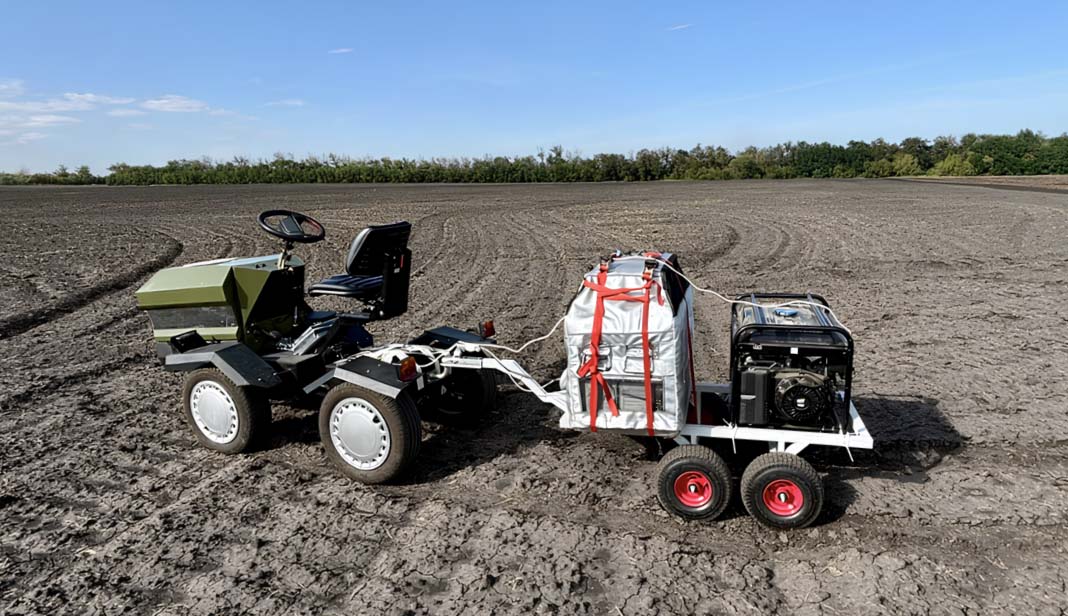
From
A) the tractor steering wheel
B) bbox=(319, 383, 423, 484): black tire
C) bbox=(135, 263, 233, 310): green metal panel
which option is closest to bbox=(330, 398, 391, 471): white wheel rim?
bbox=(319, 383, 423, 484): black tire

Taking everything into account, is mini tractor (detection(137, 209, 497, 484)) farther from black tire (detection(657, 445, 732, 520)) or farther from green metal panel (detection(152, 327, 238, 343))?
black tire (detection(657, 445, 732, 520))

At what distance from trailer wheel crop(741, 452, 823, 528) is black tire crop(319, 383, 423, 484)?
2.07 meters

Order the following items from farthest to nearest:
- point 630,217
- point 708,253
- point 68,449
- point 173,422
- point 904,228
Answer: point 630,217 → point 904,228 → point 708,253 → point 173,422 → point 68,449

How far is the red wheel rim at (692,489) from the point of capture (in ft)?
12.5

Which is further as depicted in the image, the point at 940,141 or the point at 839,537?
the point at 940,141

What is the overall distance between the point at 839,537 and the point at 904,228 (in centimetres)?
1687

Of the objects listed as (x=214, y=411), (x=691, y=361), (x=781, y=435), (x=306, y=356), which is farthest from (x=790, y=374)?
(x=214, y=411)

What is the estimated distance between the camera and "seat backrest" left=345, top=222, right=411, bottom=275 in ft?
15.4

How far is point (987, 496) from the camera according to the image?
401 centimetres

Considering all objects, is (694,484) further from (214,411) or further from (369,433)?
(214,411)

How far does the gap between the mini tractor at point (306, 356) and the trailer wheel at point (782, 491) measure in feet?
6.82

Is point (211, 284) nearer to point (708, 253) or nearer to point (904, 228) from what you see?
point (708, 253)

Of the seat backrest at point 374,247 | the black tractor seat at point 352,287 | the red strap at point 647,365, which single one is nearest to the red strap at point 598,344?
the red strap at point 647,365

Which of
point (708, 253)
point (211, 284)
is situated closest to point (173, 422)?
point (211, 284)
